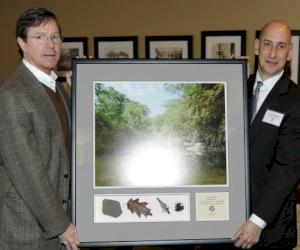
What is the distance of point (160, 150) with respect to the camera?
198cm

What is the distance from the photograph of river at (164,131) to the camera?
6.42ft

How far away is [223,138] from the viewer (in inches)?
78.3

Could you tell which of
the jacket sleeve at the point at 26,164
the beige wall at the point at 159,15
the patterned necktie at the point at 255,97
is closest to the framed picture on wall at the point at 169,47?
the beige wall at the point at 159,15

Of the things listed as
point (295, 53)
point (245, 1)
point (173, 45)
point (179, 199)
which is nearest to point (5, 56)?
point (173, 45)

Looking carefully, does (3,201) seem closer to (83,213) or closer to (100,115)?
(83,213)

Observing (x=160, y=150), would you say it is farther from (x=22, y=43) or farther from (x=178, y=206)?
(x=22, y=43)

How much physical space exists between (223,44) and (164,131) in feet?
7.36

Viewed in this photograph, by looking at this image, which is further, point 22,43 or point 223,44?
point 223,44

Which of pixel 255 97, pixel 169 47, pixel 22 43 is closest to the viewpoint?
pixel 22 43

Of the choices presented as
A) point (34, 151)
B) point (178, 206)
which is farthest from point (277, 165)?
point (34, 151)

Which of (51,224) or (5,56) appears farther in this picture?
(5,56)

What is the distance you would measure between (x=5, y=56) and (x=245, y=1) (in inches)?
95.3

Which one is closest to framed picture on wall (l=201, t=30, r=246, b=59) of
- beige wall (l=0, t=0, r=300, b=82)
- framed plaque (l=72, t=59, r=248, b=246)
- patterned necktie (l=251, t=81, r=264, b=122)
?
beige wall (l=0, t=0, r=300, b=82)

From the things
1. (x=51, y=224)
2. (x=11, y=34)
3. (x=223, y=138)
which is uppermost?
(x=11, y=34)
